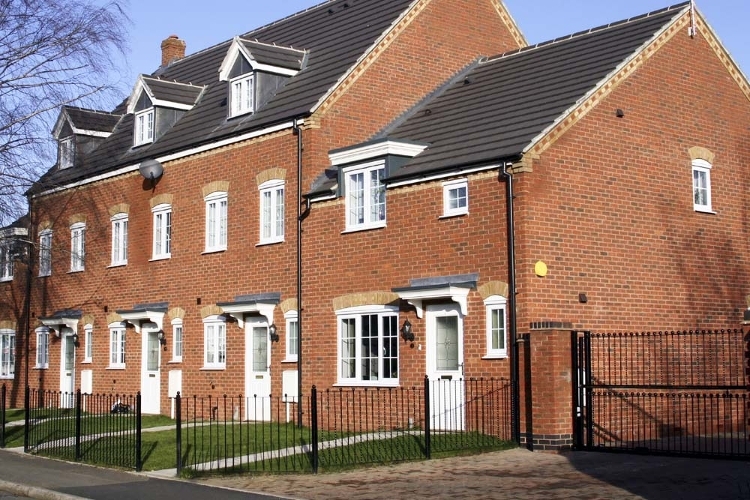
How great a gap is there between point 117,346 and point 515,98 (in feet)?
48.2

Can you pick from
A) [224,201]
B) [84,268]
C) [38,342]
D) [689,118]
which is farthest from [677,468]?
[38,342]

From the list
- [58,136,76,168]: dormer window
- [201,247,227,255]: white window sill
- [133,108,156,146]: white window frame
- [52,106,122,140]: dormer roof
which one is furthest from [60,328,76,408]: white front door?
[201,247,227,255]: white window sill

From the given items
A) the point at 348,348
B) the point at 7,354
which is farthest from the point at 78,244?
the point at 348,348

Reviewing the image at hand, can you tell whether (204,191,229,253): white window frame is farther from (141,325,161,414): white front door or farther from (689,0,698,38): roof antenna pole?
(689,0,698,38): roof antenna pole

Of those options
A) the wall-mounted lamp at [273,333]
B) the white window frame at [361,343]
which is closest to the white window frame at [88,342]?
the wall-mounted lamp at [273,333]

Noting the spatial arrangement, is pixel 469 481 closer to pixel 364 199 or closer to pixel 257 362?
pixel 364 199

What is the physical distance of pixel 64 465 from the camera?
18359 millimetres

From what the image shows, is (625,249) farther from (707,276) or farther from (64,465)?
(64,465)

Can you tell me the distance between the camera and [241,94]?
27.8 metres

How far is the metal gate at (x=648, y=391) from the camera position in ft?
60.2

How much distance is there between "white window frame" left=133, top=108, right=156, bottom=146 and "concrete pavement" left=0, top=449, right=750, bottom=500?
1508cm

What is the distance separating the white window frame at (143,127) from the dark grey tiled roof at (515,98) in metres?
8.79

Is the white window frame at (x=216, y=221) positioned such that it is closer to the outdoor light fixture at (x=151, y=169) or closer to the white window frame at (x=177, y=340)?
the outdoor light fixture at (x=151, y=169)

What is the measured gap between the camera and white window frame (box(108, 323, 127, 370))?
1202 inches
